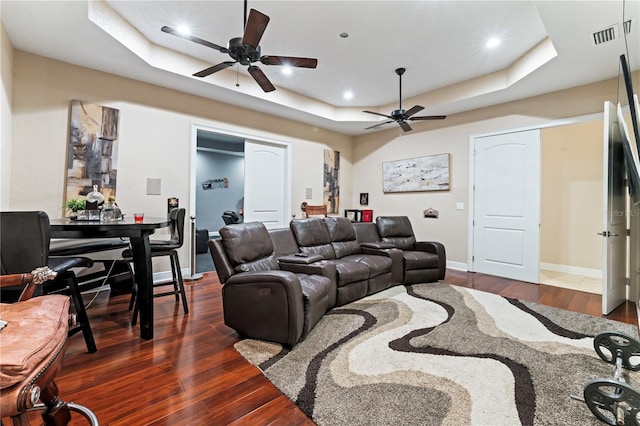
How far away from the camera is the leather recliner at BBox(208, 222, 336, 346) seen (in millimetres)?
2234

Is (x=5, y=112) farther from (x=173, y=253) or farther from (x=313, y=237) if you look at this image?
(x=313, y=237)

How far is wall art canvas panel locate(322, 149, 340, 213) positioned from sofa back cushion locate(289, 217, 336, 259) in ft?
8.14

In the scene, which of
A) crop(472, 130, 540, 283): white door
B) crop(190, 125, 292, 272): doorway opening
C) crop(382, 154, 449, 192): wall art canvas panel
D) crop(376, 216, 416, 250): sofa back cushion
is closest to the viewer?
crop(472, 130, 540, 283): white door

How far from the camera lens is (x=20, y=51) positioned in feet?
10.3

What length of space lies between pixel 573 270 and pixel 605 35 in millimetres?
3901

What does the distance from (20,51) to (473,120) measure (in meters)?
6.39

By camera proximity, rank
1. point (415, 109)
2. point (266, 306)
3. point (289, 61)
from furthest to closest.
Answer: point (415, 109), point (289, 61), point (266, 306)

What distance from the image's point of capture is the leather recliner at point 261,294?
7.33 ft

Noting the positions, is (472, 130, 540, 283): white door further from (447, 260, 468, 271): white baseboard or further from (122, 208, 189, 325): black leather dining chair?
(122, 208, 189, 325): black leather dining chair

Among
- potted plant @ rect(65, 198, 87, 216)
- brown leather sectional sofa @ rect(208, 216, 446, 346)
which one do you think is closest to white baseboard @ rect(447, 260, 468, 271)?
brown leather sectional sofa @ rect(208, 216, 446, 346)

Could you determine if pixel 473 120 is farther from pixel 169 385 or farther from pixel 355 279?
pixel 169 385

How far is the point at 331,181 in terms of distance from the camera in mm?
6504

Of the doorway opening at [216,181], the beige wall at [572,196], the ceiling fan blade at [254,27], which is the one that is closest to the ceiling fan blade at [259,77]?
the ceiling fan blade at [254,27]

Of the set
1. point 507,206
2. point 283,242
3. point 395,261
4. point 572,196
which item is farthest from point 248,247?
point 572,196
